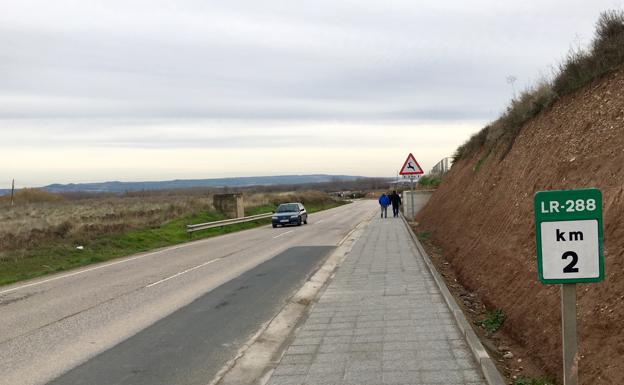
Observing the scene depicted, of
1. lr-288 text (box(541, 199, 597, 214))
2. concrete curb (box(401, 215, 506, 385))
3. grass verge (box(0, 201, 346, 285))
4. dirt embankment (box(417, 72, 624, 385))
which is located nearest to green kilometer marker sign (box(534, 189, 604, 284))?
lr-288 text (box(541, 199, 597, 214))

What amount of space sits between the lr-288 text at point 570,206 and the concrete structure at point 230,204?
38.6 metres

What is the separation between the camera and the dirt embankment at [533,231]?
5090mm

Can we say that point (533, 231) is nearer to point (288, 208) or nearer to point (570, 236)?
point (570, 236)

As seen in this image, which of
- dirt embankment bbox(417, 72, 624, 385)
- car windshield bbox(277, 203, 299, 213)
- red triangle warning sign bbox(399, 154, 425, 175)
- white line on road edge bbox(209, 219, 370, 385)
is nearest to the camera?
dirt embankment bbox(417, 72, 624, 385)

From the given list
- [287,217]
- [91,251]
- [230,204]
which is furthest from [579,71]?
Result: [230,204]

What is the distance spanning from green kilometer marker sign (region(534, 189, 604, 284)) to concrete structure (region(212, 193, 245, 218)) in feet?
127

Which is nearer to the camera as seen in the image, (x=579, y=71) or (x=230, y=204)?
(x=579, y=71)

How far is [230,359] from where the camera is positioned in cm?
637

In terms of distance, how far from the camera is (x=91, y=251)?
20438 millimetres

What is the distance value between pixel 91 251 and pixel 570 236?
19622 mm

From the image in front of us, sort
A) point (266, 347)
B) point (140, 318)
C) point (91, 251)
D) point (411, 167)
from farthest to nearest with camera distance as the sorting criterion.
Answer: point (411, 167)
point (91, 251)
point (140, 318)
point (266, 347)

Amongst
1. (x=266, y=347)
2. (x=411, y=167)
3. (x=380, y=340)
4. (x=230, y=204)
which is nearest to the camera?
(x=380, y=340)

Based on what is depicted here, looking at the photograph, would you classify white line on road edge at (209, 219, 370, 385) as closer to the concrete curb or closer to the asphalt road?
the asphalt road

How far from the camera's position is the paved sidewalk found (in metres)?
5.36
